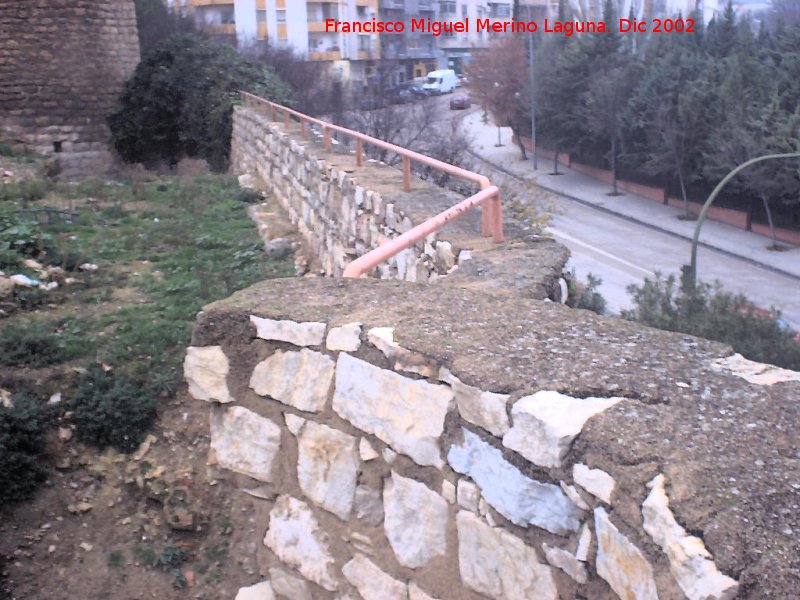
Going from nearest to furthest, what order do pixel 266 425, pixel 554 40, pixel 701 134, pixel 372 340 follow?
pixel 372 340
pixel 266 425
pixel 701 134
pixel 554 40

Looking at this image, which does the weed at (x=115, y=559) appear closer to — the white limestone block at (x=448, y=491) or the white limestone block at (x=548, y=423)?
the white limestone block at (x=448, y=491)

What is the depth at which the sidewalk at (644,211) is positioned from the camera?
2391 centimetres

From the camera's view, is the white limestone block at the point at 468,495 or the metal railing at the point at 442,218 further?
the metal railing at the point at 442,218

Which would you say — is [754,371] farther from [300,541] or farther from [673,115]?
[673,115]

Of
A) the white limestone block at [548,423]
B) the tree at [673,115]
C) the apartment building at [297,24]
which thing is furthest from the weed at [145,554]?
the apartment building at [297,24]

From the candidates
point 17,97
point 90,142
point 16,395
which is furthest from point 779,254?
point 16,395

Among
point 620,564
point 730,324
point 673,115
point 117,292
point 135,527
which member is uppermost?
point 620,564

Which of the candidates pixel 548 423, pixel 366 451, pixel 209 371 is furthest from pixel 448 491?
pixel 209 371

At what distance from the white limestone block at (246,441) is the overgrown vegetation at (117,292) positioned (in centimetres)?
213

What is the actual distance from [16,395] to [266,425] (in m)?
2.99

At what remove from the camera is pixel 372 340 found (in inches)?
110

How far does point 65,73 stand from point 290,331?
55.7ft

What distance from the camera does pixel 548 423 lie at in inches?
86.0

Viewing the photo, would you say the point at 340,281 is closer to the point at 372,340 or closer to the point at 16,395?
the point at 372,340
